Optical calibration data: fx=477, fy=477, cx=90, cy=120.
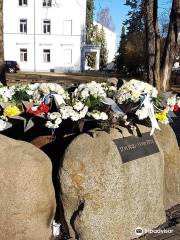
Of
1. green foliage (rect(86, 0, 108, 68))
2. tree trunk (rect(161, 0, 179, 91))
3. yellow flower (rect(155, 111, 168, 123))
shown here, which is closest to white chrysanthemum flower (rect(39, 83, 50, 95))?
yellow flower (rect(155, 111, 168, 123))

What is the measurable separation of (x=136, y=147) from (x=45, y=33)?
1988 inches

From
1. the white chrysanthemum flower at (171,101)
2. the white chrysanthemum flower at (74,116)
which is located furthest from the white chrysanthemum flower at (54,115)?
the white chrysanthemum flower at (171,101)

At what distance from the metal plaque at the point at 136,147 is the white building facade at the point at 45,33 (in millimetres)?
49307

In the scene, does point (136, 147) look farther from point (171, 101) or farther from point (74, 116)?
point (171, 101)

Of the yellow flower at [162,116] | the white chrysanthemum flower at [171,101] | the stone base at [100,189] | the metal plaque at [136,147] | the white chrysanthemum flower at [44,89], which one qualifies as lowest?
the stone base at [100,189]

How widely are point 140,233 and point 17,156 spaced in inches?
64.4

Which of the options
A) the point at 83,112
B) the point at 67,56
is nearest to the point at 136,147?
the point at 83,112

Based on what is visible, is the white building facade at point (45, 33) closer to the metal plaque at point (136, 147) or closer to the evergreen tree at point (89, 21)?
the evergreen tree at point (89, 21)

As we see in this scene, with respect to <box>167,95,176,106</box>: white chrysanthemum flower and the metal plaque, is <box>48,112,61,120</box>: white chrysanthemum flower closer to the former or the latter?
the metal plaque

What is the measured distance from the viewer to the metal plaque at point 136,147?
490 cm

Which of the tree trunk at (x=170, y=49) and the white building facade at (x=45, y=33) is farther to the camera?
the white building facade at (x=45, y=33)


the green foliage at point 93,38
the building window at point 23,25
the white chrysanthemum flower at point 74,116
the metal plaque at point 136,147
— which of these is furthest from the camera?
the green foliage at point 93,38

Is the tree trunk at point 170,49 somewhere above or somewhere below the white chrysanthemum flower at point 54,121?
above

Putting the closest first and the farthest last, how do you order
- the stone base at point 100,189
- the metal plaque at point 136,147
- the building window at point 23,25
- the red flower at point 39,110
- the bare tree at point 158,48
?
1. the stone base at point 100,189
2. the metal plaque at point 136,147
3. the red flower at point 39,110
4. the bare tree at point 158,48
5. the building window at point 23,25
